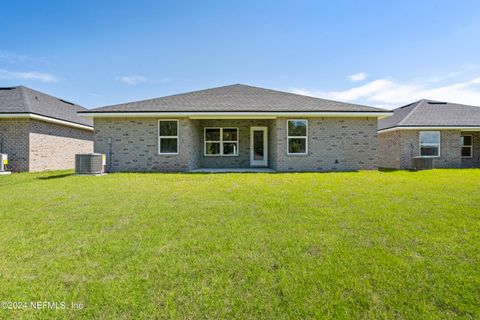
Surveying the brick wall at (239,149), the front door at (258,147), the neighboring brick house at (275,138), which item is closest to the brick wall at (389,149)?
the neighboring brick house at (275,138)

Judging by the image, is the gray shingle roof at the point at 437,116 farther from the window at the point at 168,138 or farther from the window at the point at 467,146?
the window at the point at 168,138

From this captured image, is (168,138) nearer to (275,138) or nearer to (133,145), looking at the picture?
(133,145)

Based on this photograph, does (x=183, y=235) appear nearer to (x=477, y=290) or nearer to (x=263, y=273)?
(x=263, y=273)

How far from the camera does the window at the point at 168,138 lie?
43.6 ft

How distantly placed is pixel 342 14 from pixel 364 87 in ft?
35.0

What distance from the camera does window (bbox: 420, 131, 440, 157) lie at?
1647 centimetres

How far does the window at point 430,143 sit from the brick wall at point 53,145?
77.1ft

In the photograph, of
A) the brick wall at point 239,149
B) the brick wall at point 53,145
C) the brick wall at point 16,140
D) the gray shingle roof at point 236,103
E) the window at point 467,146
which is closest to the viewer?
the gray shingle roof at point 236,103

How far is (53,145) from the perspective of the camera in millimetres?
15148

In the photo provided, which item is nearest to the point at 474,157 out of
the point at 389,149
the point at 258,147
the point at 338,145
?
→ the point at 389,149

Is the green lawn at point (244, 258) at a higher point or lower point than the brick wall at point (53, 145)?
lower

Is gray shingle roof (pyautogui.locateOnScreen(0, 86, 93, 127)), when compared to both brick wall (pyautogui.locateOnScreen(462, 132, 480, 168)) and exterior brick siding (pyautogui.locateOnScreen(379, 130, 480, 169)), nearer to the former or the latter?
exterior brick siding (pyautogui.locateOnScreen(379, 130, 480, 169))

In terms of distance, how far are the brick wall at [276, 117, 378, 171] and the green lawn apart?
7415 mm

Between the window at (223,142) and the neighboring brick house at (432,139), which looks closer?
the window at (223,142)
